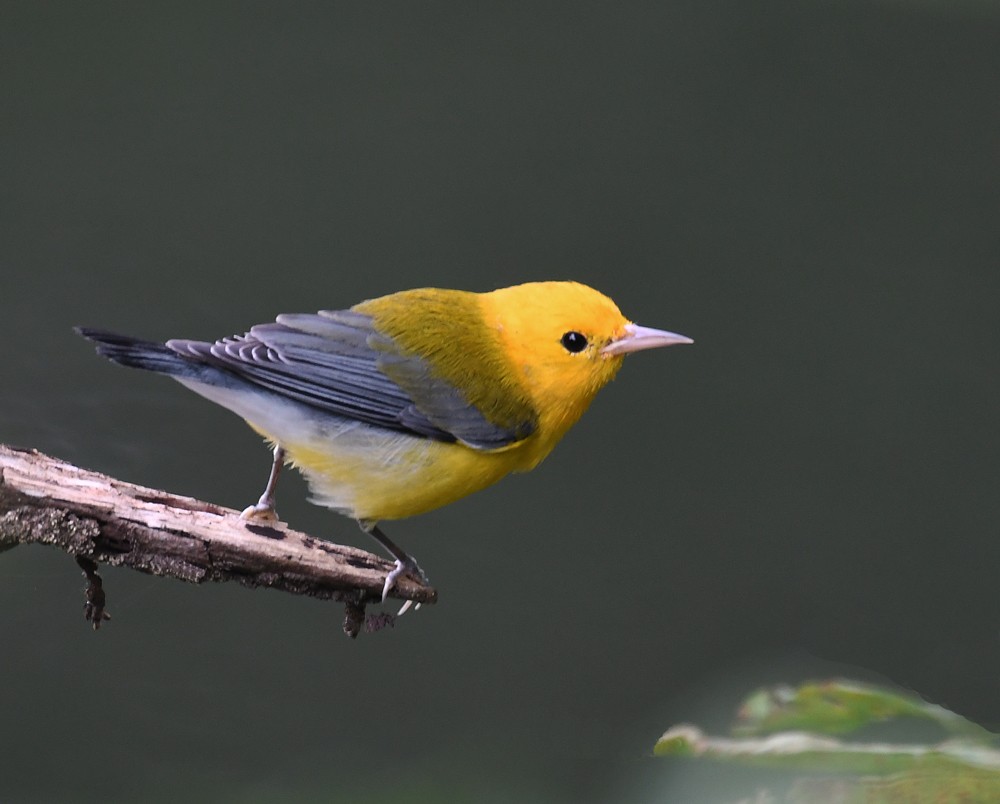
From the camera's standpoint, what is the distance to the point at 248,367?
8.45 ft

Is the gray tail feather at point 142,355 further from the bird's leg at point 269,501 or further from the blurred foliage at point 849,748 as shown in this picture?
the blurred foliage at point 849,748

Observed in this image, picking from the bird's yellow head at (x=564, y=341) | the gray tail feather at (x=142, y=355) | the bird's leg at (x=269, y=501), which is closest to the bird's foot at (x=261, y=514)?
the bird's leg at (x=269, y=501)

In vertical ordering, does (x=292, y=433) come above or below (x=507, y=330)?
below

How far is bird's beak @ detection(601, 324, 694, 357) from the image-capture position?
8.78 ft

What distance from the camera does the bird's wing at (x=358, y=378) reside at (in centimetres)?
263

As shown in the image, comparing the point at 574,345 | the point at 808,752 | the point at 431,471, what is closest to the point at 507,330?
the point at 574,345

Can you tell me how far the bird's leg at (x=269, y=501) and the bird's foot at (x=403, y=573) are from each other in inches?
12.6

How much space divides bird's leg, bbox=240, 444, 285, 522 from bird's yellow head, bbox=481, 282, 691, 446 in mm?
660

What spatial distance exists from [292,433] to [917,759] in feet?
6.12

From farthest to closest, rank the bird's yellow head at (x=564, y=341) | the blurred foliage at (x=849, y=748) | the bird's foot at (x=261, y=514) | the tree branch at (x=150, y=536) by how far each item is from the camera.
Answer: the bird's yellow head at (x=564, y=341) → the bird's foot at (x=261, y=514) → the tree branch at (x=150, y=536) → the blurred foliage at (x=849, y=748)

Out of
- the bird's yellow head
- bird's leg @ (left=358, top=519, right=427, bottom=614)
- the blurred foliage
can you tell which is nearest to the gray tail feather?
bird's leg @ (left=358, top=519, right=427, bottom=614)

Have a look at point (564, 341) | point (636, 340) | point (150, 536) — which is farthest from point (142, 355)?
point (636, 340)

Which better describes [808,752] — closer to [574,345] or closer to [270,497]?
[574,345]

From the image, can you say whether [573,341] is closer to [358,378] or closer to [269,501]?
[358,378]
